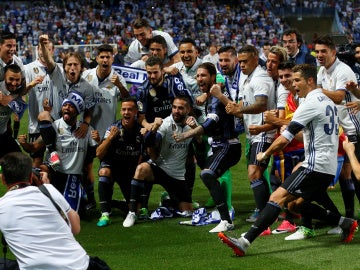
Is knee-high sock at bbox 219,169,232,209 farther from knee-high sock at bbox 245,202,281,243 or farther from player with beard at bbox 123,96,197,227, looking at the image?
knee-high sock at bbox 245,202,281,243

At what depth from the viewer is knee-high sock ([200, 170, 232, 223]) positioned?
31.3 ft

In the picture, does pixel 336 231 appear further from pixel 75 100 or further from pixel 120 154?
pixel 75 100

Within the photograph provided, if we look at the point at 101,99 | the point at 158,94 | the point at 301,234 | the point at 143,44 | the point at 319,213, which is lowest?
the point at 301,234

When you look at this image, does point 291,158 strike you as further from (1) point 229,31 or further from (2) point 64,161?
(1) point 229,31

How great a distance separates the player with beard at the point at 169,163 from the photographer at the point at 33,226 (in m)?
4.36

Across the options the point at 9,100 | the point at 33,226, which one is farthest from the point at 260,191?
the point at 33,226

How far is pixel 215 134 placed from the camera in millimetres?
9992

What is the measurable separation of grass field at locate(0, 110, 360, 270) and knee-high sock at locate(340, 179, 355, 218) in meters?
0.38

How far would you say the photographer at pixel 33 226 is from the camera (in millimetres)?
5617

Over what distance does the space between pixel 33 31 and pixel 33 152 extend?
3655cm

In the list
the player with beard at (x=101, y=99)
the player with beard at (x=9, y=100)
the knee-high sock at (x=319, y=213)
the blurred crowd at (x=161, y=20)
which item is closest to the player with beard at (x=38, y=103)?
the player with beard at (x=9, y=100)

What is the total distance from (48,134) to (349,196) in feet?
13.2

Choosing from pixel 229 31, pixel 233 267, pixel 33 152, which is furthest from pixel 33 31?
pixel 233 267

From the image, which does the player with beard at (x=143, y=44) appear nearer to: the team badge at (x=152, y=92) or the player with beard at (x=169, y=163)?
the team badge at (x=152, y=92)
